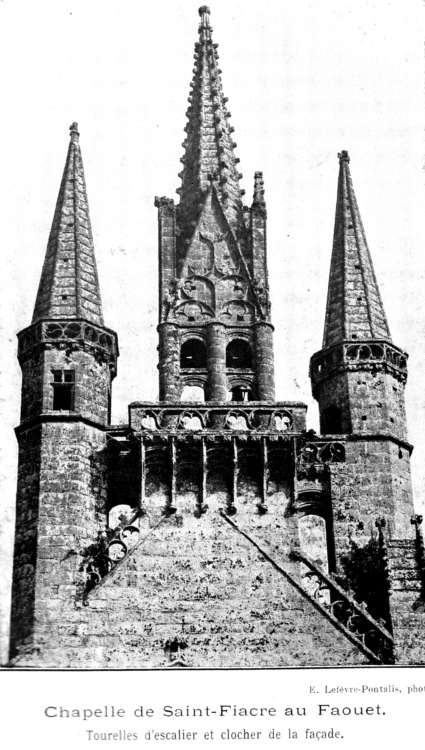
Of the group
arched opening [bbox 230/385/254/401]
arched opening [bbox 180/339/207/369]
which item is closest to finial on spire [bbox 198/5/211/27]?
arched opening [bbox 180/339/207/369]

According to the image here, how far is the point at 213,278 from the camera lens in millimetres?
46781

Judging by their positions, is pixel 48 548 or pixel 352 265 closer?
pixel 48 548

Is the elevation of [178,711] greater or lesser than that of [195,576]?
lesser

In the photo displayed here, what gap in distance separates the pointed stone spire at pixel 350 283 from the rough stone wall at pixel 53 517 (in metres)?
7.61

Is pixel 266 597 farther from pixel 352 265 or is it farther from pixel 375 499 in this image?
pixel 352 265

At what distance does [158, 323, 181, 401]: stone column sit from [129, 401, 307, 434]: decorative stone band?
2274mm

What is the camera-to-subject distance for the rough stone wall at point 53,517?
38.8 metres

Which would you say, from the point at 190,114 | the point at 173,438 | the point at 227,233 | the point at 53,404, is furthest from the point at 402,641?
the point at 190,114

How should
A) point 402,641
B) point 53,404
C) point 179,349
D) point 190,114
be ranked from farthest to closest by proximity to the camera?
1. point 190,114
2. point 179,349
3. point 53,404
4. point 402,641

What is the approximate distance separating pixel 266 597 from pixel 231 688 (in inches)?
301

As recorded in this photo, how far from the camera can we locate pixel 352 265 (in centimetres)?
4675

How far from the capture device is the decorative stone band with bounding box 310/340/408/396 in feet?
146

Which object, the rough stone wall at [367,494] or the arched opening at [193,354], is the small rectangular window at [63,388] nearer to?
the arched opening at [193,354]

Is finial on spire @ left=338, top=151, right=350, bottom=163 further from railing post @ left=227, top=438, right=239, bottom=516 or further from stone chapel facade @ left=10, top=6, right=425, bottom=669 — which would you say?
railing post @ left=227, top=438, right=239, bottom=516
